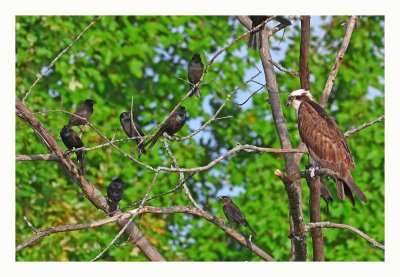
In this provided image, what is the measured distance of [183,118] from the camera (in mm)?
8625

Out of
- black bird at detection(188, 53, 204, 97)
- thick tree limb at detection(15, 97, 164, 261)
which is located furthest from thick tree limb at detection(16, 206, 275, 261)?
black bird at detection(188, 53, 204, 97)

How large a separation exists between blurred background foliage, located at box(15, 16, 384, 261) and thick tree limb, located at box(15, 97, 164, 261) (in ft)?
9.77

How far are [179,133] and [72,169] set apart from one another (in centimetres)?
376

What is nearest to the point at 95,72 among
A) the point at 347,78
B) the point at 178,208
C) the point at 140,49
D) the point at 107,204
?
the point at 140,49

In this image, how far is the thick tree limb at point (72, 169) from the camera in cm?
716

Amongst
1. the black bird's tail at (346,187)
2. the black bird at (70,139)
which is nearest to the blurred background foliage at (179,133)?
the black bird at (70,139)

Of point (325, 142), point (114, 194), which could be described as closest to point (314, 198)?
point (325, 142)

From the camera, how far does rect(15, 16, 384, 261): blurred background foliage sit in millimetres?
10984

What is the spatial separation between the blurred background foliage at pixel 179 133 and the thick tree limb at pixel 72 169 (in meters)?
2.98

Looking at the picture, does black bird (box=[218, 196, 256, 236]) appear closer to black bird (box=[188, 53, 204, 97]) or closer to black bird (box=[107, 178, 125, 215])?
black bird (box=[107, 178, 125, 215])

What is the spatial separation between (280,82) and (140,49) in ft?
6.04

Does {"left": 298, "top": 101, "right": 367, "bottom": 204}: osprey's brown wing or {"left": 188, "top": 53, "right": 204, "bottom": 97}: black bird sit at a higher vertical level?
{"left": 188, "top": 53, "right": 204, "bottom": 97}: black bird

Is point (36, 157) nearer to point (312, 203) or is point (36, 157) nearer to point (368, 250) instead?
point (312, 203)

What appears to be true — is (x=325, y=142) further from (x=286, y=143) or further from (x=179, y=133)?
(x=179, y=133)
